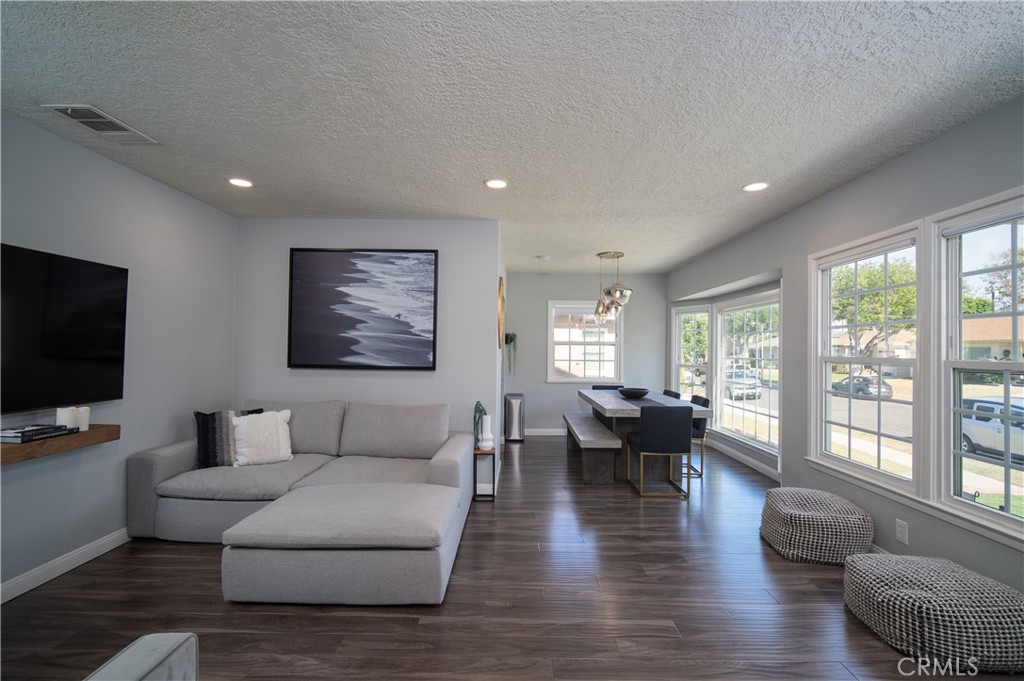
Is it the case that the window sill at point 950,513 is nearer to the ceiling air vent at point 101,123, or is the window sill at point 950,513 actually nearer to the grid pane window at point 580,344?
the grid pane window at point 580,344

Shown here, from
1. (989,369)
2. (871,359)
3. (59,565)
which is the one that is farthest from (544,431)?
(59,565)

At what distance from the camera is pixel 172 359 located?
10.9 ft

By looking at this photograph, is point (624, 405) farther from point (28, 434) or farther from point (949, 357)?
point (28, 434)

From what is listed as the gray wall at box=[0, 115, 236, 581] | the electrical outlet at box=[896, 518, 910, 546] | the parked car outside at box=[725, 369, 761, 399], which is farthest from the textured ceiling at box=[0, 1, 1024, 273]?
the parked car outside at box=[725, 369, 761, 399]

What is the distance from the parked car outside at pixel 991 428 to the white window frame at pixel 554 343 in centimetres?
474

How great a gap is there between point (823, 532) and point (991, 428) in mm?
1049

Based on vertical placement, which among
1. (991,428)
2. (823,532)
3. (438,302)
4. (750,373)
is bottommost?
(823,532)

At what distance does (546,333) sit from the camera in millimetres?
6988

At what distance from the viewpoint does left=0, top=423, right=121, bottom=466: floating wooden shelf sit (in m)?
1.95

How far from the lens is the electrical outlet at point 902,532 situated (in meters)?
2.55

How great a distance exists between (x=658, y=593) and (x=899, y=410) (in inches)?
76.8

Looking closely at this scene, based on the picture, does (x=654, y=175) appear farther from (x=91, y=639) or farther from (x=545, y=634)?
(x=91, y=639)

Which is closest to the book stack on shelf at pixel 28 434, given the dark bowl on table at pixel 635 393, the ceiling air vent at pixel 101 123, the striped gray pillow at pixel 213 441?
the striped gray pillow at pixel 213 441

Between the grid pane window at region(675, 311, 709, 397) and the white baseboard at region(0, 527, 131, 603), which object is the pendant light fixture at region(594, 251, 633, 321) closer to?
the grid pane window at region(675, 311, 709, 397)
